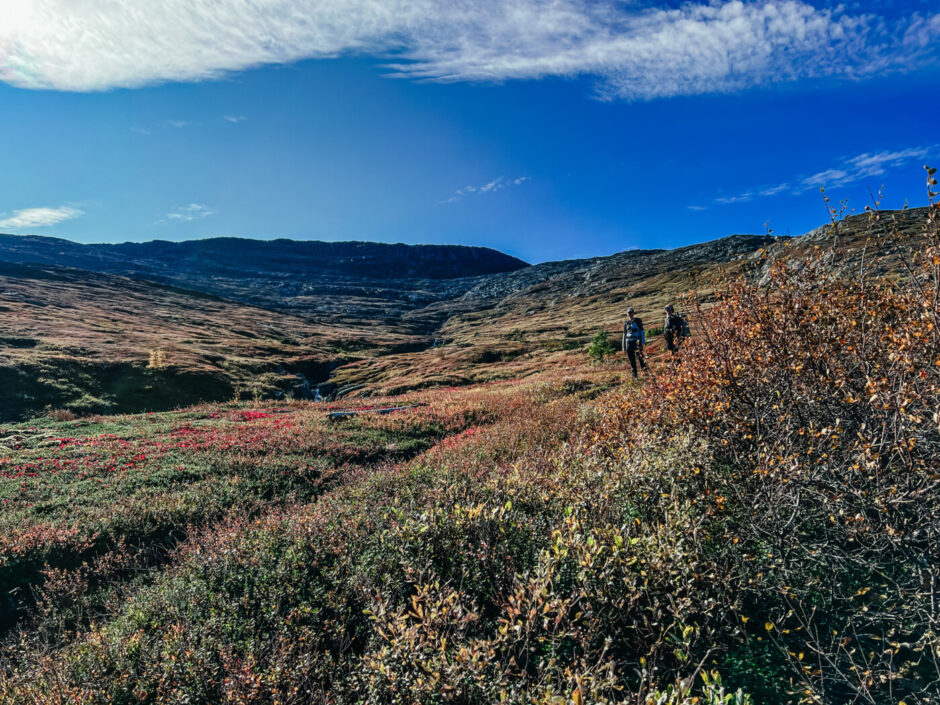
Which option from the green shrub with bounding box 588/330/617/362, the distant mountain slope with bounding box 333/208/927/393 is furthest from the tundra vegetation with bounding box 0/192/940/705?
the green shrub with bounding box 588/330/617/362

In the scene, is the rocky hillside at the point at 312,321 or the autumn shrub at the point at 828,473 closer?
the autumn shrub at the point at 828,473

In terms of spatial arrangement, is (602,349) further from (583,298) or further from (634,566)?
(583,298)

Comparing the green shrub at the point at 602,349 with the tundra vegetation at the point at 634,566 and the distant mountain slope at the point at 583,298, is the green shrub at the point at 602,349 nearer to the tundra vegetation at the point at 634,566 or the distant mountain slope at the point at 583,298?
the distant mountain slope at the point at 583,298

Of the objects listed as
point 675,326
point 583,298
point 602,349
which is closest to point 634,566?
point 675,326

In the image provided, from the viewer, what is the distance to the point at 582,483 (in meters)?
5.55

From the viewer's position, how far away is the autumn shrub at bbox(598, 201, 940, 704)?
11.4 feet

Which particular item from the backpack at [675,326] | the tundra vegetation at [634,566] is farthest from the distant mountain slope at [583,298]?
the backpack at [675,326]

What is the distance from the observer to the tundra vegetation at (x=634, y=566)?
11.2ft

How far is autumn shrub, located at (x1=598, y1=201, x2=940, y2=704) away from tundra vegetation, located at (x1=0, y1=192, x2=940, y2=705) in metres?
0.04

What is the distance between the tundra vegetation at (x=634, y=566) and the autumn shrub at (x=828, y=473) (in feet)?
0.12

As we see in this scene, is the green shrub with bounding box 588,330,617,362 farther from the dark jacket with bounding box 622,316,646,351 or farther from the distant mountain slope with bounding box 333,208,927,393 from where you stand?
the dark jacket with bounding box 622,316,646,351

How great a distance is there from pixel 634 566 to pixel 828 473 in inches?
82.2

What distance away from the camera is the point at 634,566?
419 centimetres

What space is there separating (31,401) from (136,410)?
204 inches
